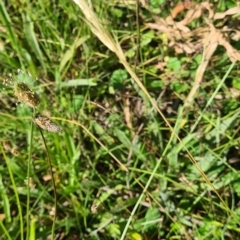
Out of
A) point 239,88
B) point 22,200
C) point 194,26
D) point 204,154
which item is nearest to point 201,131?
point 204,154

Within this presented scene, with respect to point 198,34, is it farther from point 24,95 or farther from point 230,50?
point 24,95

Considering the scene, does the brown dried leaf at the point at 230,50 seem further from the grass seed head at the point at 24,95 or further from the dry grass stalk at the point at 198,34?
the grass seed head at the point at 24,95

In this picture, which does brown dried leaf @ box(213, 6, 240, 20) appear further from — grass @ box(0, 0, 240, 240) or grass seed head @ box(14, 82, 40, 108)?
grass seed head @ box(14, 82, 40, 108)

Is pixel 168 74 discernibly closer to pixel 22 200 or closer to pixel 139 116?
pixel 139 116

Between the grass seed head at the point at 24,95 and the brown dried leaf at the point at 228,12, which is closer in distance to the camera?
the grass seed head at the point at 24,95

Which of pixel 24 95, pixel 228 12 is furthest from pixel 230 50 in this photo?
pixel 24 95

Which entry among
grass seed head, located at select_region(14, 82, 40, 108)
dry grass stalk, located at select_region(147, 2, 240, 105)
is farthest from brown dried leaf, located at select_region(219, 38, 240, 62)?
grass seed head, located at select_region(14, 82, 40, 108)

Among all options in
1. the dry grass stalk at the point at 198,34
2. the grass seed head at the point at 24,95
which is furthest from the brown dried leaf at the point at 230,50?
the grass seed head at the point at 24,95

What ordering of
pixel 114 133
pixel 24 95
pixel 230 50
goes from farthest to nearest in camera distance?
pixel 114 133 < pixel 230 50 < pixel 24 95

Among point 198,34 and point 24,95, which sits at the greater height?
point 24,95
